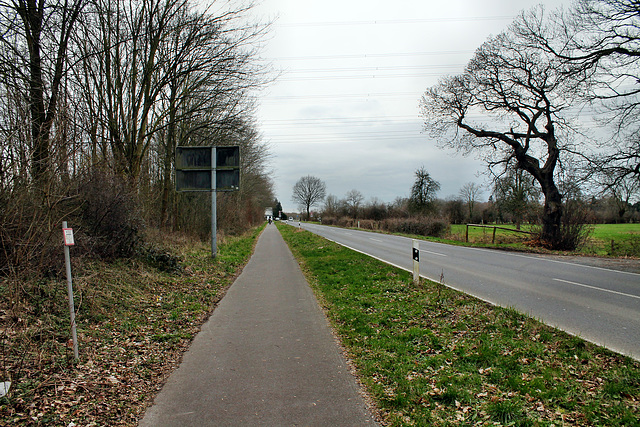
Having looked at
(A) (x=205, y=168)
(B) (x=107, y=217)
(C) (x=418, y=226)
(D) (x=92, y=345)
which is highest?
(A) (x=205, y=168)

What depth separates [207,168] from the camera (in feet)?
51.9

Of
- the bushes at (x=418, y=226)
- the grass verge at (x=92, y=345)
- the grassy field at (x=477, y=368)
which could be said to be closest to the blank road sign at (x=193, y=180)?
the grass verge at (x=92, y=345)

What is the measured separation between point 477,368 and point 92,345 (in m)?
4.97

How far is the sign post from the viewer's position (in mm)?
→ 15750

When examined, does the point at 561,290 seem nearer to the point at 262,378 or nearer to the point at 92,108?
the point at 262,378

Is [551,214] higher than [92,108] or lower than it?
lower

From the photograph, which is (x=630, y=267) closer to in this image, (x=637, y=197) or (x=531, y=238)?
(x=531, y=238)

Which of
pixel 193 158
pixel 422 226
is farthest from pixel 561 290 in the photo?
pixel 422 226

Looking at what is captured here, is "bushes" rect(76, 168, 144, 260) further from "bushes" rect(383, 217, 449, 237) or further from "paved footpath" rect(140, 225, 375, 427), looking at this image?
"bushes" rect(383, 217, 449, 237)

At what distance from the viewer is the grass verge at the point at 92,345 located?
3.68 m

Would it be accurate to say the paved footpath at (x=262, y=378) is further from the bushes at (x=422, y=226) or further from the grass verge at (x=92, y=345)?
the bushes at (x=422, y=226)

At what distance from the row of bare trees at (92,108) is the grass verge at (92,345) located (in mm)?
876

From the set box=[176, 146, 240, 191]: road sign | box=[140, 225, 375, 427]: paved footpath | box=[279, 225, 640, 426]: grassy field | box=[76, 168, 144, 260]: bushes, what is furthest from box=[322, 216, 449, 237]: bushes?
box=[140, 225, 375, 427]: paved footpath

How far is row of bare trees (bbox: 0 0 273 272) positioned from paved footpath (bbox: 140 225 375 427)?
320 centimetres
